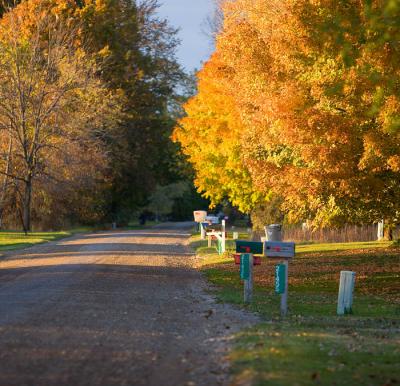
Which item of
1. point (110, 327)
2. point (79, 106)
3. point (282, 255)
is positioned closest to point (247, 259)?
point (282, 255)

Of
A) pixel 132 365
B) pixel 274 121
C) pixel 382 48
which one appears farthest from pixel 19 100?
pixel 132 365

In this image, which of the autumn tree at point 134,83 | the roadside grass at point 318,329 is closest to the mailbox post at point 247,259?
the roadside grass at point 318,329

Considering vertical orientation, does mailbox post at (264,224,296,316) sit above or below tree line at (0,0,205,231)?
below

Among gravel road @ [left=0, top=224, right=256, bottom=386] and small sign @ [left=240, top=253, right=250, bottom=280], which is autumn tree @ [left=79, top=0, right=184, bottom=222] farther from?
small sign @ [left=240, top=253, right=250, bottom=280]

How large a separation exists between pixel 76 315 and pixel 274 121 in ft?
34.6

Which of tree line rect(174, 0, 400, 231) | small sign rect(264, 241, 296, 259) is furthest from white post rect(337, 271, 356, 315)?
tree line rect(174, 0, 400, 231)

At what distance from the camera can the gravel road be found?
32.0ft

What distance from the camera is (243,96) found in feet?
92.9

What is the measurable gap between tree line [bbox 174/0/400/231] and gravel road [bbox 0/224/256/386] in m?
3.93

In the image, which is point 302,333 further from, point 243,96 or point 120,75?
point 120,75

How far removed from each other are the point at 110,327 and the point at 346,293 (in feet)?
19.4

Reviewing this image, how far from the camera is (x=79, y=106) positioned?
55.4 meters

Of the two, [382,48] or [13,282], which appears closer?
[382,48]

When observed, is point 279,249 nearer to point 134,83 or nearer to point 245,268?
point 245,268
